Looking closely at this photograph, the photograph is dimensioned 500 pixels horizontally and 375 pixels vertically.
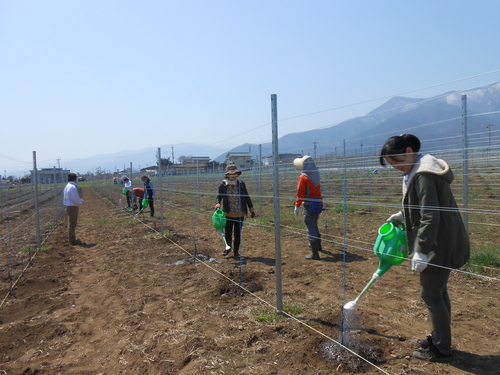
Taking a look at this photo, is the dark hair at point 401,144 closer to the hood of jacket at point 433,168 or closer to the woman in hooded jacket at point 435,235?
the woman in hooded jacket at point 435,235

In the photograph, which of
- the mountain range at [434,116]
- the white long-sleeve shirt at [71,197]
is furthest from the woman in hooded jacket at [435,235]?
the white long-sleeve shirt at [71,197]

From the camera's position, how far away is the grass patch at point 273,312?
3275mm

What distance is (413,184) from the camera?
7.70 feet

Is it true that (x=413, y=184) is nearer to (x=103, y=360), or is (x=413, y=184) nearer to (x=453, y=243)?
(x=453, y=243)

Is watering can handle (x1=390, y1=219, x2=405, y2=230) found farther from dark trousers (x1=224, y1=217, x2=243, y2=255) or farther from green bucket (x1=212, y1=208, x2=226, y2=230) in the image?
green bucket (x1=212, y1=208, x2=226, y2=230)

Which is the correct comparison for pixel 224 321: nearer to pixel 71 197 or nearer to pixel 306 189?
pixel 306 189

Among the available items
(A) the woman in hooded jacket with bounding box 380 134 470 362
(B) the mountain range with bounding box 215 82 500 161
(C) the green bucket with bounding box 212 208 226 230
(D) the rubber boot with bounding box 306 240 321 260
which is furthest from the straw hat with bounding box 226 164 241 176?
(A) the woman in hooded jacket with bounding box 380 134 470 362

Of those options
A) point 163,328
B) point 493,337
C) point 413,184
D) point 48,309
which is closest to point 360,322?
point 493,337

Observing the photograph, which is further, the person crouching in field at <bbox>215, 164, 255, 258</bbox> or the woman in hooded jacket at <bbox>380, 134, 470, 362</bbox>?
the person crouching in field at <bbox>215, 164, 255, 258</bbox>

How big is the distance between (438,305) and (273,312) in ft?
5.04

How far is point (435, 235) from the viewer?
2221 mm

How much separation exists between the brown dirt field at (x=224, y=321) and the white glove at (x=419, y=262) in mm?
682

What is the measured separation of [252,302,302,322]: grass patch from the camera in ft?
10.7

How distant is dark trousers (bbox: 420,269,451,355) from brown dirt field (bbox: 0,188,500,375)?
6.4 inches
